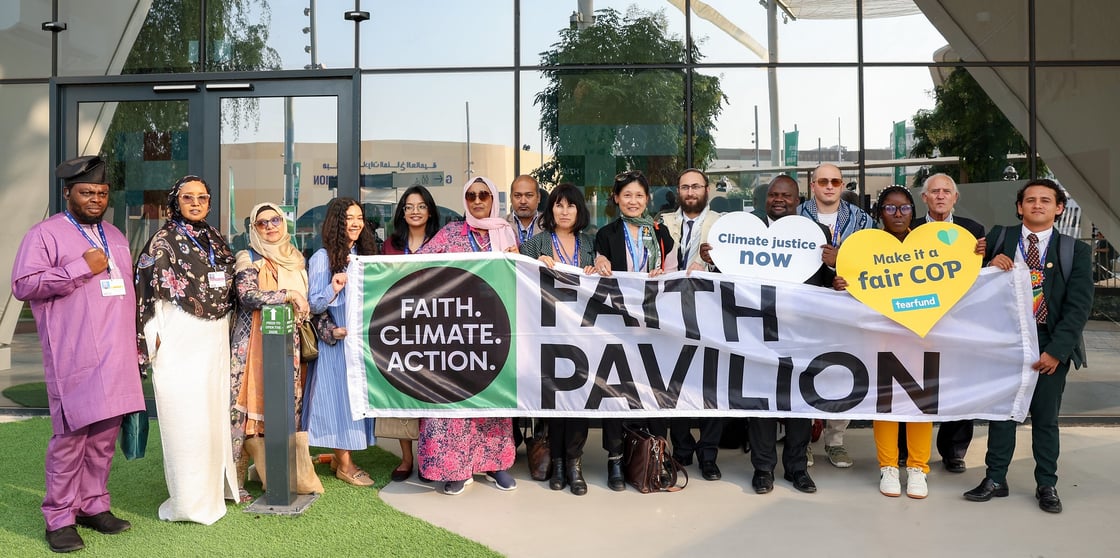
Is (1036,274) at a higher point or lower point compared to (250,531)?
higher

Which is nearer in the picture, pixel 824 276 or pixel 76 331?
pixel 76 331

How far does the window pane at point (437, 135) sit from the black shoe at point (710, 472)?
9.88 feet

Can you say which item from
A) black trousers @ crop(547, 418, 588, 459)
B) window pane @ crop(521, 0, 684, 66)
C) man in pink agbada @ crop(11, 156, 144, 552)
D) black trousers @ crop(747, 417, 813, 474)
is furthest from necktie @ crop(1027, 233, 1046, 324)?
man in pink agbada @ crop(11, 156, 144, 552)

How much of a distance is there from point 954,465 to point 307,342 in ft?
13.0

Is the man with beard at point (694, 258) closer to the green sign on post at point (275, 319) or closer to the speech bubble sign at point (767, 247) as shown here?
the speech bubble sign at point (767, 247)

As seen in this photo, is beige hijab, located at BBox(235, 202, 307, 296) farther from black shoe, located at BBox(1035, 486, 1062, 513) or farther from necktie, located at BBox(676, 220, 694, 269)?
black shoe, located at BBox(1035, 486, 1062, 513)

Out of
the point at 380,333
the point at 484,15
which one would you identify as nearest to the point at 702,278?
the point at 380,333

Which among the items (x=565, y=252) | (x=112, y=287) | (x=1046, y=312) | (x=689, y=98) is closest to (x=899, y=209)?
(x=1046, y=312)

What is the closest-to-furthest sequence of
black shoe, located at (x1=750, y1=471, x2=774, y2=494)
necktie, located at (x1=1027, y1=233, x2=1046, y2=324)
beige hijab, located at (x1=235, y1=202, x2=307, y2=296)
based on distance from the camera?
necktie, located at (x1=1027, y1=233, x2=1046, y2=324) → beige hijab, located at (x1=235, y1=202, x2=307, y2=296) → black shoe, located at (x1=750, y1=471, x2=774, y2=494)

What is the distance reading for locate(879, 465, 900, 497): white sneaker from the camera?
4516mm

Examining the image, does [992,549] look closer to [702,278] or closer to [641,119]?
[702,278]

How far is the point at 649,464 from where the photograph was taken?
459 cm

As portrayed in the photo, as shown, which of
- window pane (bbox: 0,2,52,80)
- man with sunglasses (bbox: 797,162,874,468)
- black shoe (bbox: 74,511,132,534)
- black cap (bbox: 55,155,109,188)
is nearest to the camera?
black cap (bbox: 55,155,109,188)

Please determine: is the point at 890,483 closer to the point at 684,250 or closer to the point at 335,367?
the point at 684,250
